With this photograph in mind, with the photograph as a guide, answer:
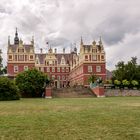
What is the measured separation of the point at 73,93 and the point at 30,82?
29.8 feet

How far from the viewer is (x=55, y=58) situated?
10762 cm

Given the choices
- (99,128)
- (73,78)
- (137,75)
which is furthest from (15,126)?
(73,78)

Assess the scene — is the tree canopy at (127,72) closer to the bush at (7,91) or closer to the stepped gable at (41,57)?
the stepped gable at (41,57)

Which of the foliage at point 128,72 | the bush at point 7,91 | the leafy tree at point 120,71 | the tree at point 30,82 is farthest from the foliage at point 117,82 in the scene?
the bush at point 7,91

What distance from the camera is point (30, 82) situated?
6438 cm

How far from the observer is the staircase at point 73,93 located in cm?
6499

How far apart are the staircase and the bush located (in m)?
16.5

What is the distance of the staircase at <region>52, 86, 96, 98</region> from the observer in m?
65.0

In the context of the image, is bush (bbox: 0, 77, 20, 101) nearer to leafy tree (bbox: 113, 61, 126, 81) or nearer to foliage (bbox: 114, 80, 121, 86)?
foliage (bbox: 114, 80, 121, 86)

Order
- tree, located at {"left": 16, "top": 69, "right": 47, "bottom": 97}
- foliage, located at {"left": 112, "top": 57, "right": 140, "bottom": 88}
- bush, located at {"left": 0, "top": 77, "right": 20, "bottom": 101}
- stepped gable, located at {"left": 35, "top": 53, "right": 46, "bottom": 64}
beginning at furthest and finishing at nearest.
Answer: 1. stepped gable, located at {"left": 35, "top": 53, "right": 46, "bottom": 64}
2. foliage, located at {"left": 112, "top": 57, "right": 140, "bottom": 88}
3. tree, located at {"left": 16, "top": 69, "right": 47, "bottom": 97}
4. bush, located at {"left": 0, "top": 77, "right": 20, "bottom": 101}

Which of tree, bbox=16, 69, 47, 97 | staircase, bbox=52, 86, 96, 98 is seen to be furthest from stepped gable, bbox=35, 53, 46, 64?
tree, bbox=16, 69, 47, 97

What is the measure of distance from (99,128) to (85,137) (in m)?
1.97

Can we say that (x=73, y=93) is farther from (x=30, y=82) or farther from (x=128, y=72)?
(x=128, y=72)

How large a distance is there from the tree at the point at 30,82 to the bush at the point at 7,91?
547 inches
